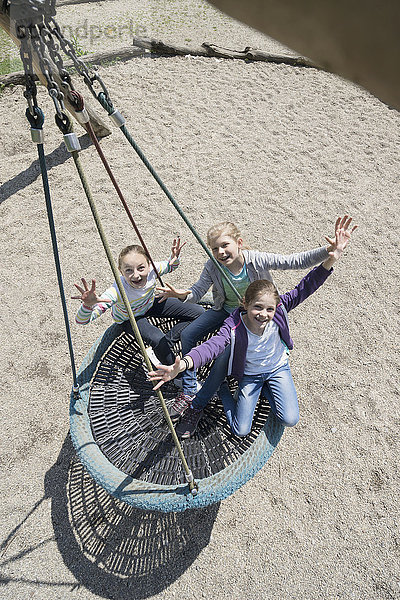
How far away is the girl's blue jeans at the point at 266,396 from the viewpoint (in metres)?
2.16

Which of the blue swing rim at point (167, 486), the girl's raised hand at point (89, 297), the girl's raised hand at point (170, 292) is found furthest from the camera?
the girl's raised hand at point (170, 292)

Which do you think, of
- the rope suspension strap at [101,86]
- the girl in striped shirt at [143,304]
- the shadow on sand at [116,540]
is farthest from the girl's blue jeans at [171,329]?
the shadow on sand at [116,540]

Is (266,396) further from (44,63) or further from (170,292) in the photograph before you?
(44,63)

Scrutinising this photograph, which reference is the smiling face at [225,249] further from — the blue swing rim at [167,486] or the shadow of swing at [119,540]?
the shadow of swing at [119,540]

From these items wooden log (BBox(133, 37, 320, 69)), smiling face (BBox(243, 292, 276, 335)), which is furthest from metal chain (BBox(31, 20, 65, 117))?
wooden log (BBox(133, 37, 320, 69))

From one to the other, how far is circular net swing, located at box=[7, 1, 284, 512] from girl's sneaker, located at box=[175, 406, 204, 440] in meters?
0.04

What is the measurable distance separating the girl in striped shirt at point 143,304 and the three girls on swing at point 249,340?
129mm

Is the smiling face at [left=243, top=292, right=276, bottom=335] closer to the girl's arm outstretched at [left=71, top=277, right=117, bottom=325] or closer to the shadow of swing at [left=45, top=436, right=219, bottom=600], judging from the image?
the girl's arm outstretched at [left=71, top=277, right=117, bottom=325]

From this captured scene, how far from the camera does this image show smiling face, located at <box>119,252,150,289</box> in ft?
7.63

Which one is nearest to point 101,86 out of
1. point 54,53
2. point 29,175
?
point 54,53

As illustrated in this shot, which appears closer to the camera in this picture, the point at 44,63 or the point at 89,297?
the point at 44,63

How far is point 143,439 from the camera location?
2.30 meters

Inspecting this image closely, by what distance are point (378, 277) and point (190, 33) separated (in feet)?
15.3

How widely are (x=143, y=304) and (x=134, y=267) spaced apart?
0.26 meters
